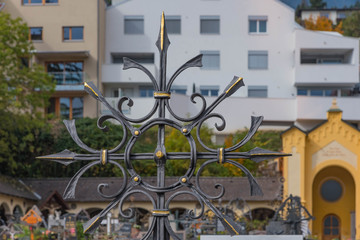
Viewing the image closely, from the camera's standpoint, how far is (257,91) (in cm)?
5828

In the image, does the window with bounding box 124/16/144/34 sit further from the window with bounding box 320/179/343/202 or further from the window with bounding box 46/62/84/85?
the window with bounding box 320/179/343/202

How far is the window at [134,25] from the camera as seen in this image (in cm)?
5772

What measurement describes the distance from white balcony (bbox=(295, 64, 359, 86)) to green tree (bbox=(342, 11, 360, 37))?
891 inches

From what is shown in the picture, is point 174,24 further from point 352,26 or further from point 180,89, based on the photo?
point 352,26

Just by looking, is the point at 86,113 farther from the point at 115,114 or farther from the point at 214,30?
the point at 115,114

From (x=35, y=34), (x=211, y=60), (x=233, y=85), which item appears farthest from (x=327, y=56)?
(x=233, y=85)

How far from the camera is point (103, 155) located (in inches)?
359

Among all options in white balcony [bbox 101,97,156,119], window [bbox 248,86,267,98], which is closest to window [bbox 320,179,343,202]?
white balcony [bbox 101,97,156,119]

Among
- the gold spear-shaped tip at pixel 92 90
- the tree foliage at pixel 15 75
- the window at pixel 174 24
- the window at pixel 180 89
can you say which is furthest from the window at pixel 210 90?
the gold spear-shaped tip at pixel 92 90

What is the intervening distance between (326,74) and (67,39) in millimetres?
17791

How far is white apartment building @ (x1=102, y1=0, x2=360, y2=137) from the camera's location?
56969mm

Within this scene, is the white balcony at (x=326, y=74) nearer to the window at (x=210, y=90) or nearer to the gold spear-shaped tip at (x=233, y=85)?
the window at (x=210, y=90)

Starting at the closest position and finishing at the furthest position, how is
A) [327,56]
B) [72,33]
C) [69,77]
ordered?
[69,77], [72,33], [327,56]

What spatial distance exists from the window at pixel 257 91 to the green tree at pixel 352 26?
918 inches
